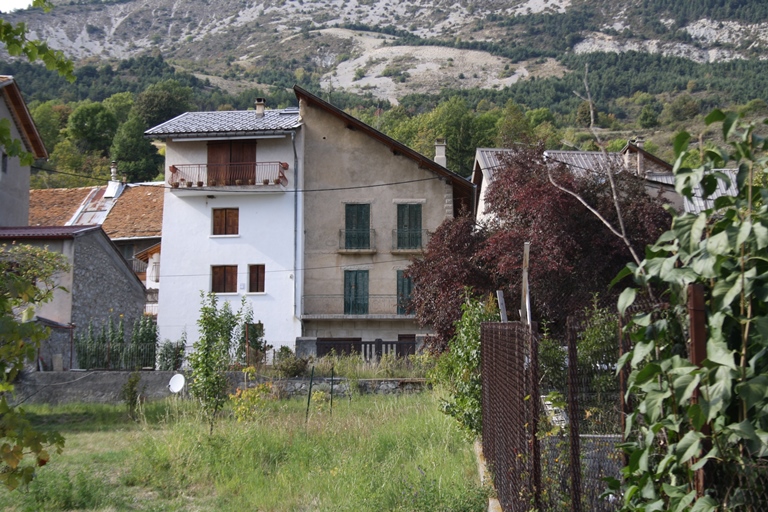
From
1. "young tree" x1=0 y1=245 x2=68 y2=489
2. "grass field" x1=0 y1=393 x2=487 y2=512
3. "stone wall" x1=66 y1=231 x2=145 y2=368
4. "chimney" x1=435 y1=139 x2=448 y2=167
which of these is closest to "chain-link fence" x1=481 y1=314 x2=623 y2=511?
"grass field" x1=0 y1=393 x2=487 y2=512

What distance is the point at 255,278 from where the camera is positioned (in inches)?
1347

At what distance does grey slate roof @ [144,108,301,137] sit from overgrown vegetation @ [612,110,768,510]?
31.8m

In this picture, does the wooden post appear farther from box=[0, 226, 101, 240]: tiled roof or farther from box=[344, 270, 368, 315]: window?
box=[344, 270, 368, 315]: window

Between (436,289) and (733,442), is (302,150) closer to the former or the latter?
(436,289)

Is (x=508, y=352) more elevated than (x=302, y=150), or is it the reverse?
(x=302, y=150)

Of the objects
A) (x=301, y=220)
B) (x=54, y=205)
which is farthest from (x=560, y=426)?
(x=54, y=205)

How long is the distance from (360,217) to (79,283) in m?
11.7

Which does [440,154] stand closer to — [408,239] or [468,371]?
[408,239]

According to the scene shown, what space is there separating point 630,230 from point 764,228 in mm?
16992

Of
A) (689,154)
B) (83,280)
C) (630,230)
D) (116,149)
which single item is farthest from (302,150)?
(116,149)

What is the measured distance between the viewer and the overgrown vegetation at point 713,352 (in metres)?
2.46

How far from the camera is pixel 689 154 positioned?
2.76m

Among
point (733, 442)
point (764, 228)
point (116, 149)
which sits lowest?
point (733, 442)

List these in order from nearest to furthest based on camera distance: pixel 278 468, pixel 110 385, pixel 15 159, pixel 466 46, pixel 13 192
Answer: pixel 278 468, pixel 110 385, pixel 15 159, pixel 13 192, pixel 466 46
